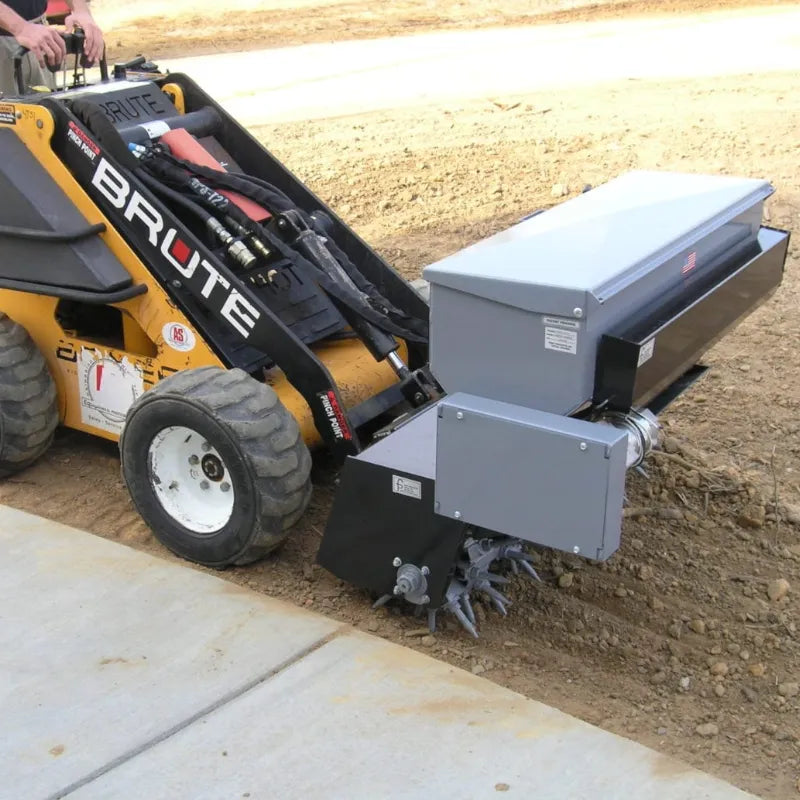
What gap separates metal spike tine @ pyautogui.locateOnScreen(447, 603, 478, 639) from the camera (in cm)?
351

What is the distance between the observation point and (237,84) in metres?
12.6

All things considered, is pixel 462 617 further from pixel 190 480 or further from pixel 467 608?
pixel 190 480

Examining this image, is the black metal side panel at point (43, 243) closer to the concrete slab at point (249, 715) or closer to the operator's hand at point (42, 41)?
the operator's hand at point (42, 41)

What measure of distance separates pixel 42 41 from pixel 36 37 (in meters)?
0.03

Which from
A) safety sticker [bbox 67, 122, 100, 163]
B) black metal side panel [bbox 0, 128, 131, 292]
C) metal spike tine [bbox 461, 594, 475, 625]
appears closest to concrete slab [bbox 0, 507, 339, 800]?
metal spike tine [bbox 461, 594, 475, 625]

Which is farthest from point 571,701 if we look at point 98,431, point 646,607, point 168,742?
point 98,431

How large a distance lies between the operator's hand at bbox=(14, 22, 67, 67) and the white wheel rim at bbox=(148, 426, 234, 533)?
1.79 m

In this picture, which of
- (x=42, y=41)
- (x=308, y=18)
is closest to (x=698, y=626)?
(x=42, y=41)

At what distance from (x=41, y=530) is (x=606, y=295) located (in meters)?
2.40

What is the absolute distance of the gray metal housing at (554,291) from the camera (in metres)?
2.91

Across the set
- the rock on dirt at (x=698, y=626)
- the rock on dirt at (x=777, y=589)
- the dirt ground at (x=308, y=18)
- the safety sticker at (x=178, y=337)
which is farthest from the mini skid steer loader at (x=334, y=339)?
the dirt ground at (x=308, y=18)

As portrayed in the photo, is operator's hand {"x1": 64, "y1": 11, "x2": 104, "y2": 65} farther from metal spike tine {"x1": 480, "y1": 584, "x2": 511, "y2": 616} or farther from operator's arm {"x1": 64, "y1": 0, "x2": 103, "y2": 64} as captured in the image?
metal spike tine {"x1": 480, "y1": 584, "x2": 511, "y2": 616}

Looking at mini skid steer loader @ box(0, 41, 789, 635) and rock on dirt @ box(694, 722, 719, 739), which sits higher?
mini skid steer loader @ box(0, 41, 789, 635)

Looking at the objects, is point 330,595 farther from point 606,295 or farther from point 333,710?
point 606,295
